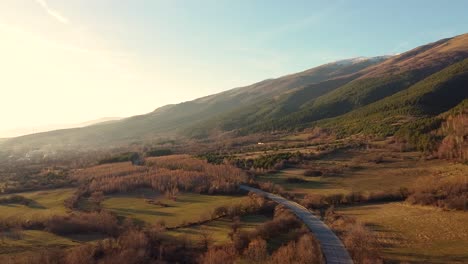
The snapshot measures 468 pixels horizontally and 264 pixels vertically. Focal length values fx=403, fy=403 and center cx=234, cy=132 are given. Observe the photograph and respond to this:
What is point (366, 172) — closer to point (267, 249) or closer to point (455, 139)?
point (455, 139)

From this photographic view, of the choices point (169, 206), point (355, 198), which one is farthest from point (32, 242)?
point (355, 198)

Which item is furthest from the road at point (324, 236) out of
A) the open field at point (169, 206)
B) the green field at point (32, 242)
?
the green field at point (32, 242)

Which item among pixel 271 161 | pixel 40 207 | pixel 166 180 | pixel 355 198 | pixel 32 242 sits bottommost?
pixel 355 198

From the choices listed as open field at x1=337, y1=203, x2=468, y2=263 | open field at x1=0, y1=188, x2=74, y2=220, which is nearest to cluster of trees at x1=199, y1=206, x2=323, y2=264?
open field at x1=337, y1=203, x2=468, y2=263

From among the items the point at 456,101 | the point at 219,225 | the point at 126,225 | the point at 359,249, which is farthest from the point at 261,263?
the point at 456,101

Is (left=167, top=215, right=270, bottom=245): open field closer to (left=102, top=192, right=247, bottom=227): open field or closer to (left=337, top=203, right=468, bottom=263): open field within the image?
(left=102, top=192, right=247, bottom=227): open field

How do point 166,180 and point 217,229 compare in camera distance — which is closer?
point 217,229

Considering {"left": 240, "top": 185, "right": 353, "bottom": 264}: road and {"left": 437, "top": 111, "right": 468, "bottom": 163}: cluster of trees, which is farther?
{"left": 437, "top": 111, "right": 468, "bottom": 163}: cluster of trees
